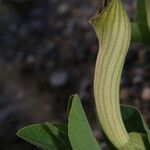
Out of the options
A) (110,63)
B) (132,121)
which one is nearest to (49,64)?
(132,121)

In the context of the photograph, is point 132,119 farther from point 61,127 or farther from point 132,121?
point 61,127

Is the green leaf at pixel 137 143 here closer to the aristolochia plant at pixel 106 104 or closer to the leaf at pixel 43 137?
the aristolochia plant at pixel 106 104

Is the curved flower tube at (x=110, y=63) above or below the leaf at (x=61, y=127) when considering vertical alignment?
above

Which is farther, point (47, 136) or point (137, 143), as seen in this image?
point (47, 136)

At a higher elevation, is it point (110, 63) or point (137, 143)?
point (110, 63)

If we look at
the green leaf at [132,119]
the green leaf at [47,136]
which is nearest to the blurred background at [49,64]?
the green leaf at [132,119]

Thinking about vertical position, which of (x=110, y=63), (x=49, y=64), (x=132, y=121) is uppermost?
(x=110, y=63)

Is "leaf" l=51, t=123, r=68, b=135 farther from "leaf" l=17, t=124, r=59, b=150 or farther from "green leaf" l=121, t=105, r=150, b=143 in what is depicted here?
"green leaf" l=121, t=105, r=150, b=143
